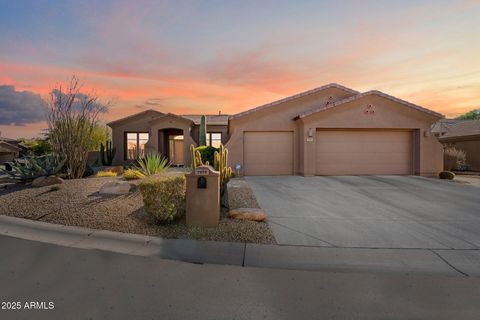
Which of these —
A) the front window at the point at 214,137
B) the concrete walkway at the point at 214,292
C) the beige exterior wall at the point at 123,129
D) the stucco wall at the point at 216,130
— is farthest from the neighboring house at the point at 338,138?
the beige exterior wall at the point at 123,129

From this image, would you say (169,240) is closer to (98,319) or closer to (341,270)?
(98,319)

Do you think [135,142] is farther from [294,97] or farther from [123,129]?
[294,97]

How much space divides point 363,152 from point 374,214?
8.61 metres

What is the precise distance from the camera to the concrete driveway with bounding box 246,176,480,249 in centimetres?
533

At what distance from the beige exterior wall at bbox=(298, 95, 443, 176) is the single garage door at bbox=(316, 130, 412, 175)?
0.42m

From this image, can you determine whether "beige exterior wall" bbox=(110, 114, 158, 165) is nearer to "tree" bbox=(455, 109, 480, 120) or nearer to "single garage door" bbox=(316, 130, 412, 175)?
"single garage door" bbox=(316, 130, 412, 175)

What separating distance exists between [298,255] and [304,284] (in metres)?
1.01

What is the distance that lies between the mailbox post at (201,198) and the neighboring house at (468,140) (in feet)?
77.6

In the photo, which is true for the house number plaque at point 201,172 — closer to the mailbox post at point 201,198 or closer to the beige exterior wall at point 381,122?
the mailbox post at point 201,198

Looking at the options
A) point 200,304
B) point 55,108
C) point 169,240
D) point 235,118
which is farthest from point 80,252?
point 235,118

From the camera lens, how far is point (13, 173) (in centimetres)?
1080

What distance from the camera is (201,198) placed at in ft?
19.4

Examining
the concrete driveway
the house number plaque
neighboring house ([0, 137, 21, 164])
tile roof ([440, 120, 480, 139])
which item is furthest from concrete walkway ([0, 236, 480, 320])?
neighboring house ([0, 137, 21, 164])

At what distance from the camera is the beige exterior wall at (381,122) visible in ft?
47.6
